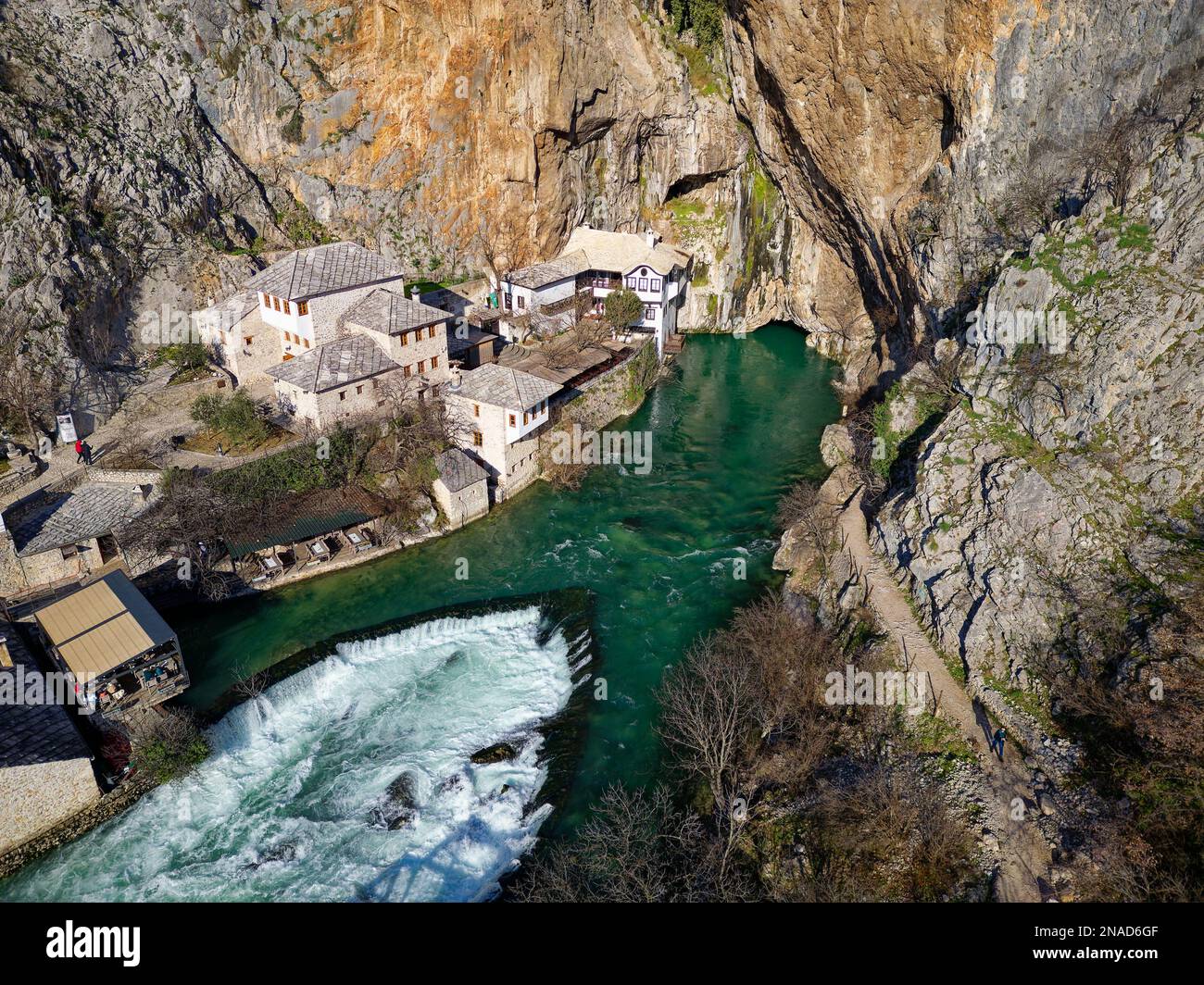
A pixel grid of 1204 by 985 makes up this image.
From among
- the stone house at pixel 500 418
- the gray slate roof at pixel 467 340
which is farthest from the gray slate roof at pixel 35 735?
the gray slate roof at pixel 467 340

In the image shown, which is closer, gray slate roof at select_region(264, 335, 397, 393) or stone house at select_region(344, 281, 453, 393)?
gray slate roof at select_region(264, 335, 397, 393)

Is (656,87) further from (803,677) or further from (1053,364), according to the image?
(803,677)

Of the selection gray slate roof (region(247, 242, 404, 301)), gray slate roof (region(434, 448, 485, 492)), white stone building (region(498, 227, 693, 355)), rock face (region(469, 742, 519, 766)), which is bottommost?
rock face (region(469, 742, 519, 766))

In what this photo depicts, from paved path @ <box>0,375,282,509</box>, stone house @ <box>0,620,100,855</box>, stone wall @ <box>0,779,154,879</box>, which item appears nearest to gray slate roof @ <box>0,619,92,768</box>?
stone house @ <box>0,620,100,855</box>

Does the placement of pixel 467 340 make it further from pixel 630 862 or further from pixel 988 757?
pixel 988 757

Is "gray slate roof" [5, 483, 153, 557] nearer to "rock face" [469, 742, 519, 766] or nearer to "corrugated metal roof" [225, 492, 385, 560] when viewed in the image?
"corrugated metal roof" [225, 492, 385, 560]

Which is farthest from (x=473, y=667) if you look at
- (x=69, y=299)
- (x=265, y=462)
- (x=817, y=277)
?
(x=817, y=277)

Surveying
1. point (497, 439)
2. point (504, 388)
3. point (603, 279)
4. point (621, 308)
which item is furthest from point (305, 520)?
point (603, 279)
